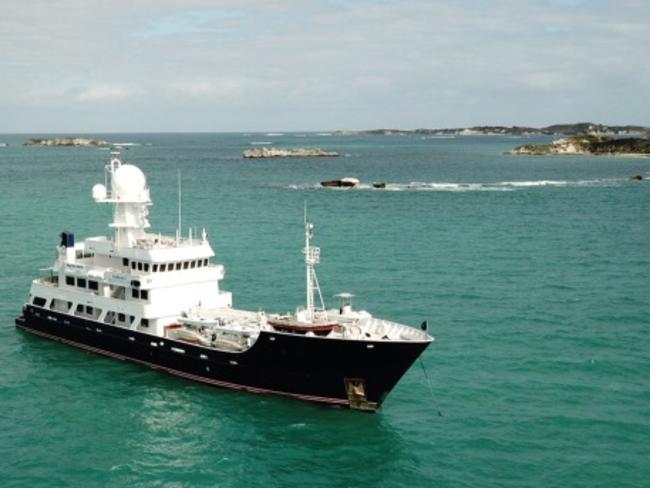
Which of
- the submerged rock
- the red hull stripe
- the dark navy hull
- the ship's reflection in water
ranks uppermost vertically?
the submerged rock

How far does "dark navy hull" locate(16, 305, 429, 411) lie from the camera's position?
29078 millimetres

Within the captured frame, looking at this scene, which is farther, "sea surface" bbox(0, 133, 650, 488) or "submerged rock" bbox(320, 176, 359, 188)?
"submerged rock" bbox(320, 176, 359, 188)

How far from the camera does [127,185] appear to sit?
128 feet

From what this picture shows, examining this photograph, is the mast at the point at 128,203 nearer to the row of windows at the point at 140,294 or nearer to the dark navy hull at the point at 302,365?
the row of windows at the point at 140,294

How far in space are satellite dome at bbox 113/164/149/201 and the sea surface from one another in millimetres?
8264

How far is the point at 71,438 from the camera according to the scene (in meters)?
27.6

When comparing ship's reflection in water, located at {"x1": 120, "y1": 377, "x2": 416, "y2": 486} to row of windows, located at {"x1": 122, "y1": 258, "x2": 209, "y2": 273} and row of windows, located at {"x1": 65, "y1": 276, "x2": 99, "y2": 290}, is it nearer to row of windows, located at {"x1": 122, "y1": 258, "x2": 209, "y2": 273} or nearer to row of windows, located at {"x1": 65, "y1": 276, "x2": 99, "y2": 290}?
row of windows, located at {"x1": 122, "y1": 258, "x2": 209, "y2": 273}

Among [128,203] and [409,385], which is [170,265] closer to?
[128,203]

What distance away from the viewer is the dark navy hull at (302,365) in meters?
29.1

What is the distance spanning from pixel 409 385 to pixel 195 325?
967cm

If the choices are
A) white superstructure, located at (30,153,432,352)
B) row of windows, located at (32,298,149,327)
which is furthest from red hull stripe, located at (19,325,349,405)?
row of windows, located at (32,298,149,327)

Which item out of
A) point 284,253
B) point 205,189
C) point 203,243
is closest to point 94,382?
point 203,243

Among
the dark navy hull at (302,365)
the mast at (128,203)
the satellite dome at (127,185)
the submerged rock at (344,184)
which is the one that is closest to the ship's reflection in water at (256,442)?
the dark navy hull at (302,365)

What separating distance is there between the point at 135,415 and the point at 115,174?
47.2 ft
